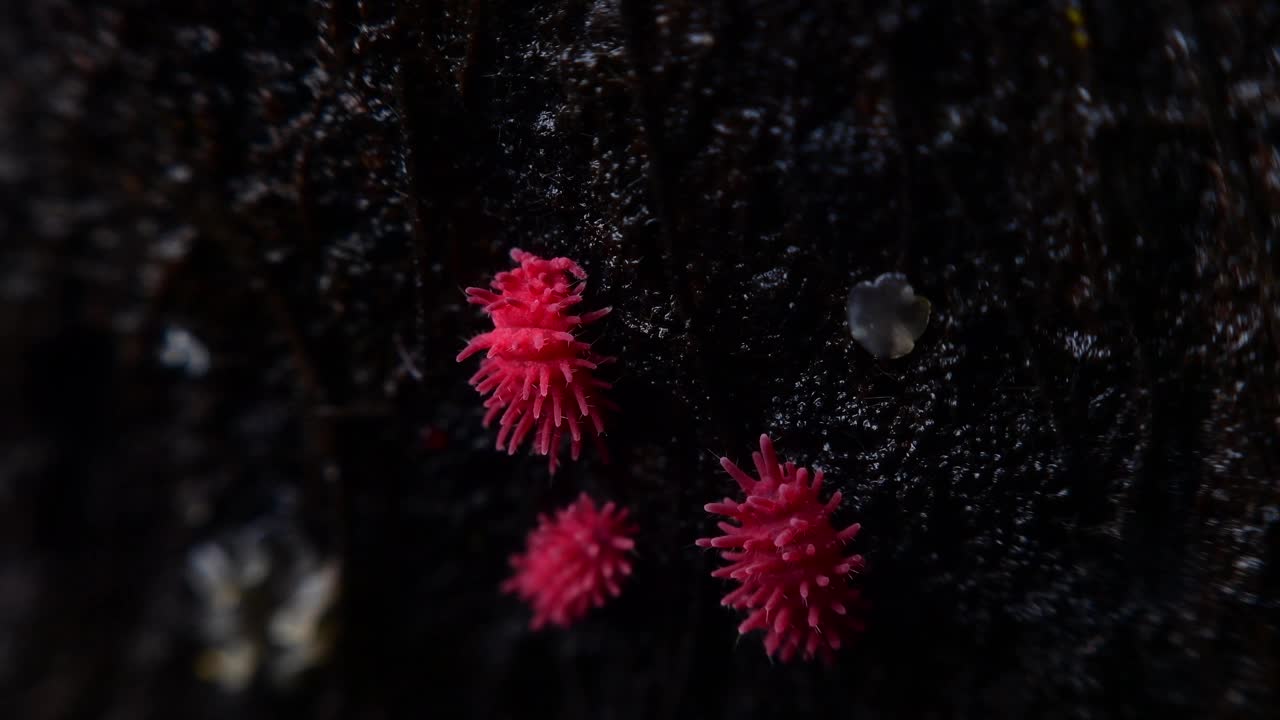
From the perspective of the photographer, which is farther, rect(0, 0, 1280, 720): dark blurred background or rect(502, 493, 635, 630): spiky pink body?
rect(502, 493, 635, 630): spiky pink body

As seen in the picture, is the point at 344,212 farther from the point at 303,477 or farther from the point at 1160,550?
the point at 1160,550

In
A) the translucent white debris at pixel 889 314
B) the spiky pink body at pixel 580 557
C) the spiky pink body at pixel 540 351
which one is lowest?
the spiky pink body at pixel 580 557

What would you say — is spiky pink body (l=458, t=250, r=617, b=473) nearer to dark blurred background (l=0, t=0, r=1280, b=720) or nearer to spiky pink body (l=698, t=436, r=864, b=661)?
dark blurred background (l=0, t=0, r=1280, b=720)

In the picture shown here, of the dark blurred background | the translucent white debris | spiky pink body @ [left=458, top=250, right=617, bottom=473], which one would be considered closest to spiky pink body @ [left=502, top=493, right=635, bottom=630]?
the dark blurred background

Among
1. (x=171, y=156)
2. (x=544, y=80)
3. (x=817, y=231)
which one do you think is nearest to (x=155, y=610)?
(x=171, y=156)

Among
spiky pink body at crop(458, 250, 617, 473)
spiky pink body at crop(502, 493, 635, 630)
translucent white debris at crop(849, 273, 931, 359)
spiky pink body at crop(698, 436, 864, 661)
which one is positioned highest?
translucent white debris at crop(849, 273, 931, 359)

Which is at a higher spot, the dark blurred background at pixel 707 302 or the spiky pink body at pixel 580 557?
the dark blurred background at pixel 707 302

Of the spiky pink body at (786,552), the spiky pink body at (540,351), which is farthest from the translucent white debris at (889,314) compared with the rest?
the spiky pink body at (540,351)

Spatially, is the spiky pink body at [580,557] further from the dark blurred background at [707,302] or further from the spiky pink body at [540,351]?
the spiky pink body at [540,351]
